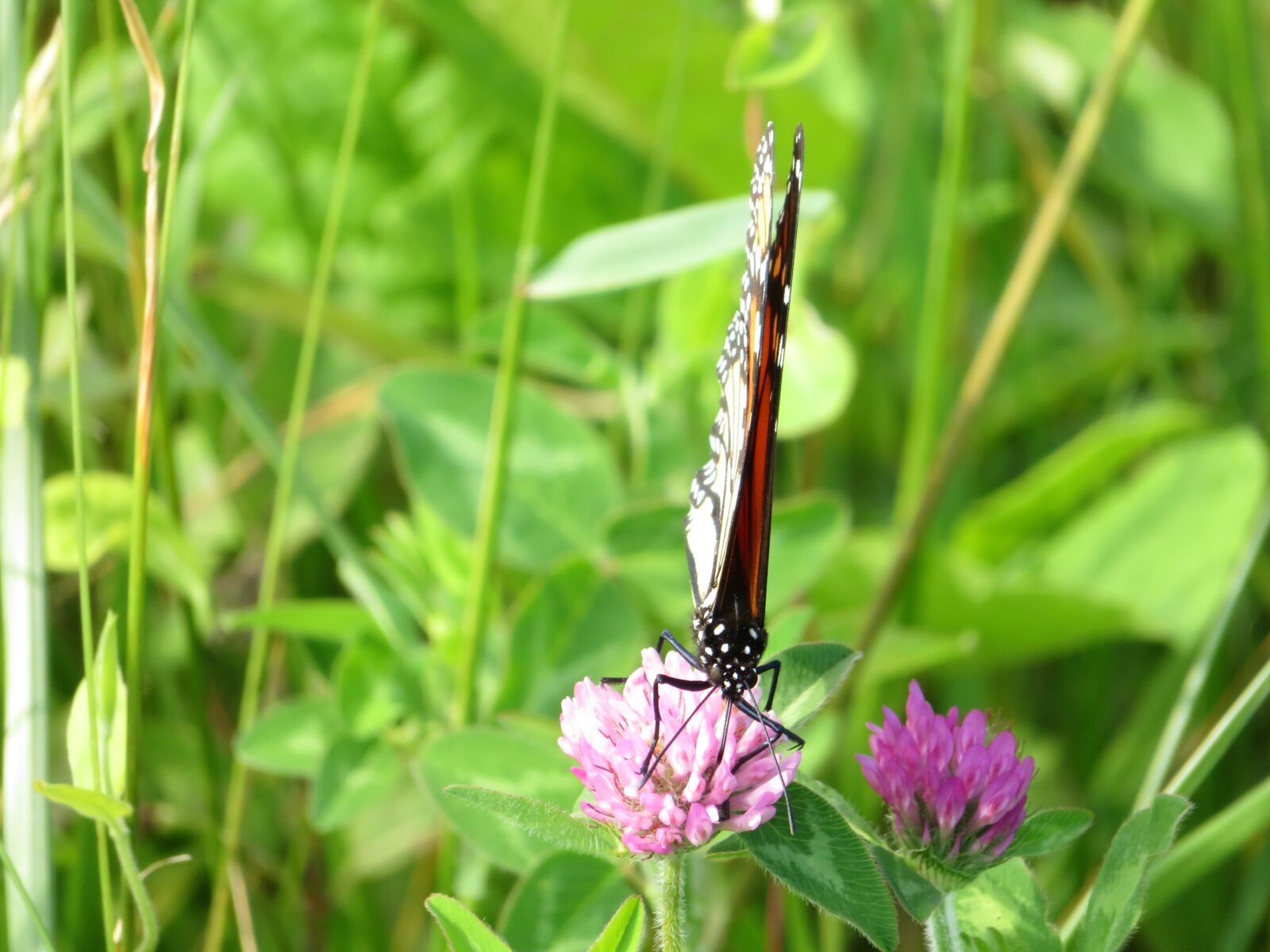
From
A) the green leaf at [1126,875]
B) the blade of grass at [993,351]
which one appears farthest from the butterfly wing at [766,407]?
the blade of grass at [993,351]

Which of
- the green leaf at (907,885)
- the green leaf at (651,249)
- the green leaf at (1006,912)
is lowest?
the green leaf at (1006,912)

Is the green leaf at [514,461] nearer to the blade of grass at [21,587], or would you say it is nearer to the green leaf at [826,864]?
the blade of grass at [21,587]

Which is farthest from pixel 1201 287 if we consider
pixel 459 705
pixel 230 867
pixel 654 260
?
pixel 230 867

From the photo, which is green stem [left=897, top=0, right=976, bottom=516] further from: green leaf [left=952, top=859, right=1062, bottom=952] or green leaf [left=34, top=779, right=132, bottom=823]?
green leaf [left=34, top=779, right=132, bottom=823]

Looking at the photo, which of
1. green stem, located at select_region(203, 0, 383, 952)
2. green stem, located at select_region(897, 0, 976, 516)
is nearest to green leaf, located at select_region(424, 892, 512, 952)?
green stem, located at select_region(203, 0, 383, 952)

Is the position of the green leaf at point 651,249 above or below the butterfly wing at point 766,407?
above

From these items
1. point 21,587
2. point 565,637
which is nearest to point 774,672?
point 565,637
